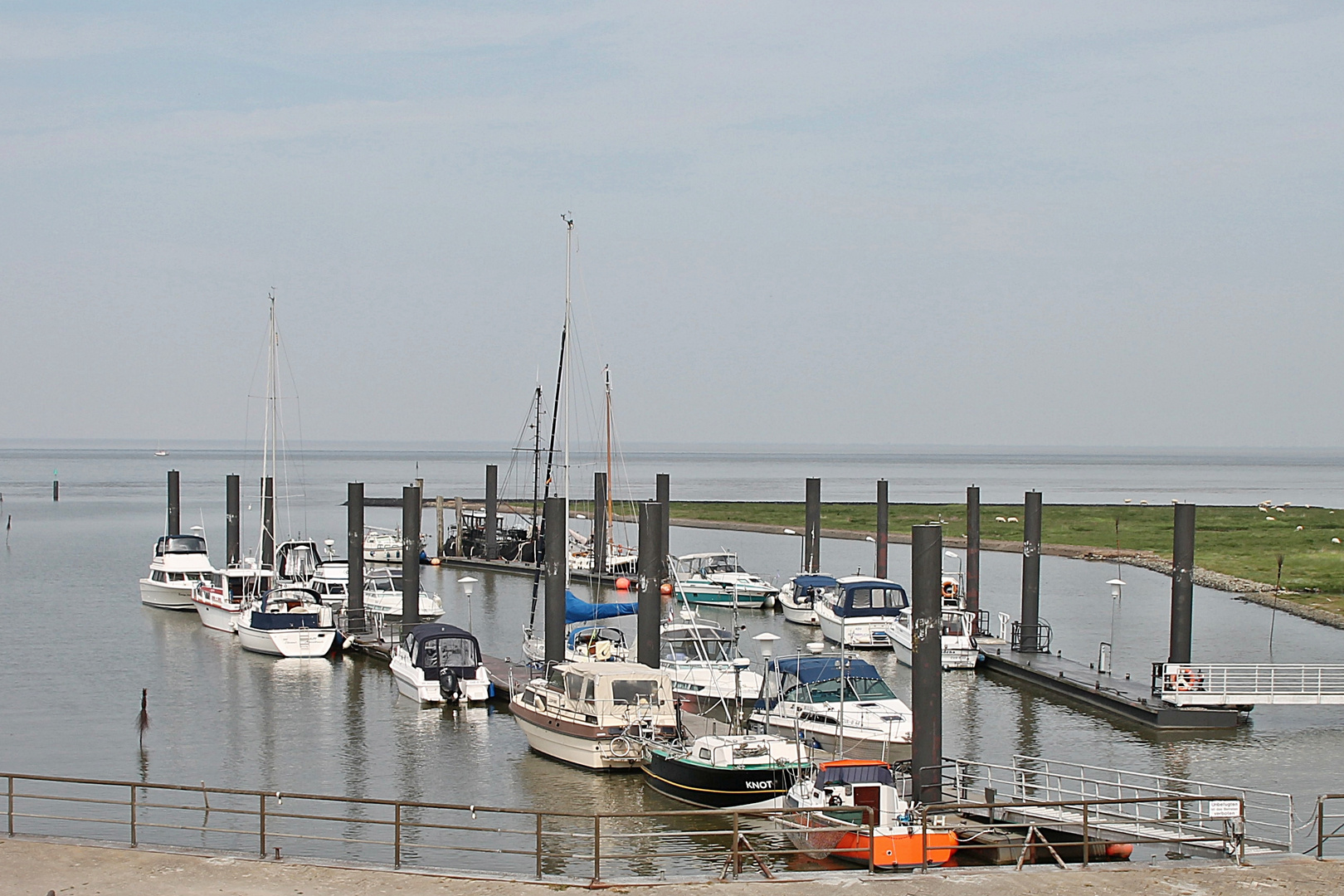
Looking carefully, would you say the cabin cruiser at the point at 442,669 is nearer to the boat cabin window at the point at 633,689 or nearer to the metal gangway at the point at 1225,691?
the boat cabin window at the point at 633,689

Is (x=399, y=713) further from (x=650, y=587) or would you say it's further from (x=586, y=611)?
(x=586, y=611)

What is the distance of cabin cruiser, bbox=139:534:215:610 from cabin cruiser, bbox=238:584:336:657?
462 inches

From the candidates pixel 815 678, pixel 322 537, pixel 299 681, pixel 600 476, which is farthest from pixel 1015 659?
pixel 322 537

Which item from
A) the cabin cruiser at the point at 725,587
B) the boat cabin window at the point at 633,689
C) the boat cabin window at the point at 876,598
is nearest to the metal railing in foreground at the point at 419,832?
the boat cabin window at the point at 633,689

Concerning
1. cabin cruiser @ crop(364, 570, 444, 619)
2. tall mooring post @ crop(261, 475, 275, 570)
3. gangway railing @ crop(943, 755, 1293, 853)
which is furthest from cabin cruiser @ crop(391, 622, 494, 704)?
tall mooring post @ crop(261, 475, 275, 570)

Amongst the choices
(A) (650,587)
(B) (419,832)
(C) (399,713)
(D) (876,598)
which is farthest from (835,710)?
(D) (876,598)

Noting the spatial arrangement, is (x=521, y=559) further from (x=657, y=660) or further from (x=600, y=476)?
(x=657, y=660)

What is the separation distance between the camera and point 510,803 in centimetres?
2766

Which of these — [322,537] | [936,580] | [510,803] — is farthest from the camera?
[322,537]

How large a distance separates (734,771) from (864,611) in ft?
79.3

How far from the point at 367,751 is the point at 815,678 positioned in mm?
11473

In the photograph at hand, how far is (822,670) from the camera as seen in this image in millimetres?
33656

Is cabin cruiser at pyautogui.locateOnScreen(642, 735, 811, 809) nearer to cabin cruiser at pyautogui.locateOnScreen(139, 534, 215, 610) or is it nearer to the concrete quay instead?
the concrete quay

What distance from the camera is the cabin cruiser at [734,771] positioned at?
997 inches
